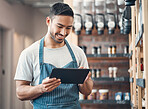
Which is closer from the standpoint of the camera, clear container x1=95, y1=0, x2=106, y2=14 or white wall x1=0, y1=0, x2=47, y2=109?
clear container x1=95, y1=0, x2=106, y2=14

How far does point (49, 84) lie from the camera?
75.1 inches

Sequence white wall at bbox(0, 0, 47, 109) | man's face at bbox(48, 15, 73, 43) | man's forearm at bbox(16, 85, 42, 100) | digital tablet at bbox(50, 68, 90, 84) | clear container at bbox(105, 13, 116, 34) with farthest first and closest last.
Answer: white wall at bbox(0, 0, 47, 109)
clear container at bbox(105, 13, 116, 34)
man's face at bbox(48, 15, 73, 43)
man's forearm at bbox(16, 85, 42, 100)
digital tablet at bbox(50, 68, 90, 84)

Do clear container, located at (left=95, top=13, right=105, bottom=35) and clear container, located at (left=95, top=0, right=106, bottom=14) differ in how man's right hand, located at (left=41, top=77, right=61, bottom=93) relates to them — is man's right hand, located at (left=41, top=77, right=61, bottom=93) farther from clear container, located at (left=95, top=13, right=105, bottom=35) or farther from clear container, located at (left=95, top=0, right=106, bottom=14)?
clear container, located at (left=95, top=0, right=106, bottom=14)

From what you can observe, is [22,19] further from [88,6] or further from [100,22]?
[100,22]

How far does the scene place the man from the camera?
6.78 feet

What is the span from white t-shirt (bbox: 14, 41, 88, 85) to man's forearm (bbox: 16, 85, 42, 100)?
75mm

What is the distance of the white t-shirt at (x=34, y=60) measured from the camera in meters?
2.08

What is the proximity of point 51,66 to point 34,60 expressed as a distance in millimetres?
137

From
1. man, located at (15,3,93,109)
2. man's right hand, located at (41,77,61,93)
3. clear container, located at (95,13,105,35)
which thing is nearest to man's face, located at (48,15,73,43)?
man, located at (15,3,93,109)

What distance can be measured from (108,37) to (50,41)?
2804 millimetres

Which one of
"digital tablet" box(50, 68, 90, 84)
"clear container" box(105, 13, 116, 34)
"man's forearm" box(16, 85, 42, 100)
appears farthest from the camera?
"clear container" box(105, 13, 116, 34)

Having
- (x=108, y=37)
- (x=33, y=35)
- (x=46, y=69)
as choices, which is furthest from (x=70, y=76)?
(x=33, y=35)

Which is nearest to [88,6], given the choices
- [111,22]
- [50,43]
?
[111,22]

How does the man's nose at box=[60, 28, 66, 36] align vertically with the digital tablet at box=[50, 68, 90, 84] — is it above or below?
above
